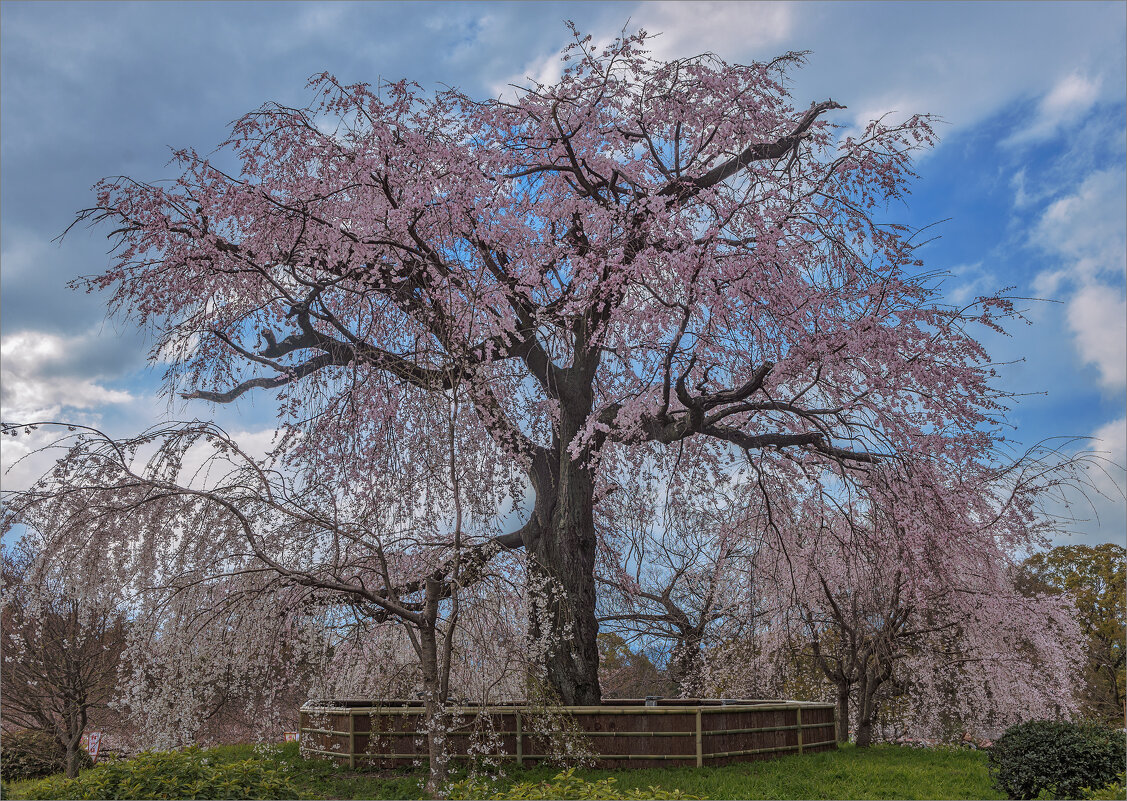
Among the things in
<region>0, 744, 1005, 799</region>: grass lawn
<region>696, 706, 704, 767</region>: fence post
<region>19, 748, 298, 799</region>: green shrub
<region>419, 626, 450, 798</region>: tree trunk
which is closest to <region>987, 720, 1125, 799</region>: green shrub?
<region>0, 744, 1005, 799</region>: grass lawn

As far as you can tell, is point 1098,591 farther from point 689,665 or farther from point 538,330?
point 538,330

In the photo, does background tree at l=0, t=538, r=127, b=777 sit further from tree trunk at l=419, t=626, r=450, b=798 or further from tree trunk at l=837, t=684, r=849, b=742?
tree trunk at l=837, t=684, r=849, b=742

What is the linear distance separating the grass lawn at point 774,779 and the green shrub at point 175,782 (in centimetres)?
225

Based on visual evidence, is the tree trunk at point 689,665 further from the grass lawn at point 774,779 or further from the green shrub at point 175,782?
the green shrub at point 175,782

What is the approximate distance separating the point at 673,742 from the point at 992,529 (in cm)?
577

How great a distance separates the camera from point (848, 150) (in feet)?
35.5

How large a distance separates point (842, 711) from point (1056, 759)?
6.42 m

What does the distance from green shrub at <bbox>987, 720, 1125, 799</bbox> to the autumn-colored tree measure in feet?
59.0

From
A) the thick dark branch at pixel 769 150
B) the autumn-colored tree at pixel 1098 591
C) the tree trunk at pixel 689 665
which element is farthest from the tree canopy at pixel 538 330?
the autumn-colored tree at pixel 1098 591

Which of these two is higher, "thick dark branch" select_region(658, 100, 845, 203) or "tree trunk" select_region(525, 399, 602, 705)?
"thick dark branch" select_region(658, 100, 845, 203)

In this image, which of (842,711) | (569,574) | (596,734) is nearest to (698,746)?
(596,734)

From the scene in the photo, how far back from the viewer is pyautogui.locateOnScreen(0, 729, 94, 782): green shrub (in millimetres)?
17000

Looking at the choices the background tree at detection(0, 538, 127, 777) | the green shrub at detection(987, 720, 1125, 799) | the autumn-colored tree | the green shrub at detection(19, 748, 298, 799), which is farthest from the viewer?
the autumn-colored tree

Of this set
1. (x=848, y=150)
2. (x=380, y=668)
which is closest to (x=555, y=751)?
(x=380, y=668)
